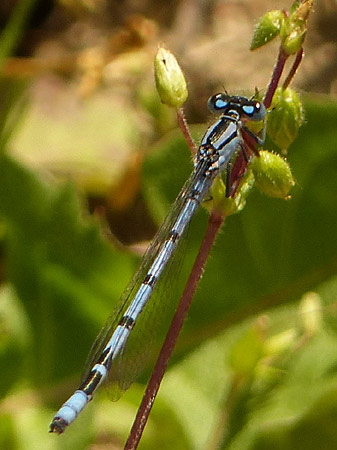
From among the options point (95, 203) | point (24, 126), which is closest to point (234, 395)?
point (95, 203)

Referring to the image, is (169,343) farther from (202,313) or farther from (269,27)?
(202,313)

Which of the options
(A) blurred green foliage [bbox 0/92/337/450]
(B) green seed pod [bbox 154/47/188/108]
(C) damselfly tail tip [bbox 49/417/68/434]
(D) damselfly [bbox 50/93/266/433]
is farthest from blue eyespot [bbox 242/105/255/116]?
(C) damselfly tail tip [bbox 49/417/68/434]

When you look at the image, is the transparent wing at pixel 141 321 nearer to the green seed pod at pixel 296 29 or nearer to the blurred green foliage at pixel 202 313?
the blurred green foliage at pixel 202 313

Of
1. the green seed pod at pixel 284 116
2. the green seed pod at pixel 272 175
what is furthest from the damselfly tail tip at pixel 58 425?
the green seed pod at pixel 284 116

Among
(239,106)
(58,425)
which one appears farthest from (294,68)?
(58,425)

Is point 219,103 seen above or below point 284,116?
above

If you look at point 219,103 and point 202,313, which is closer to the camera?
point 219,103
